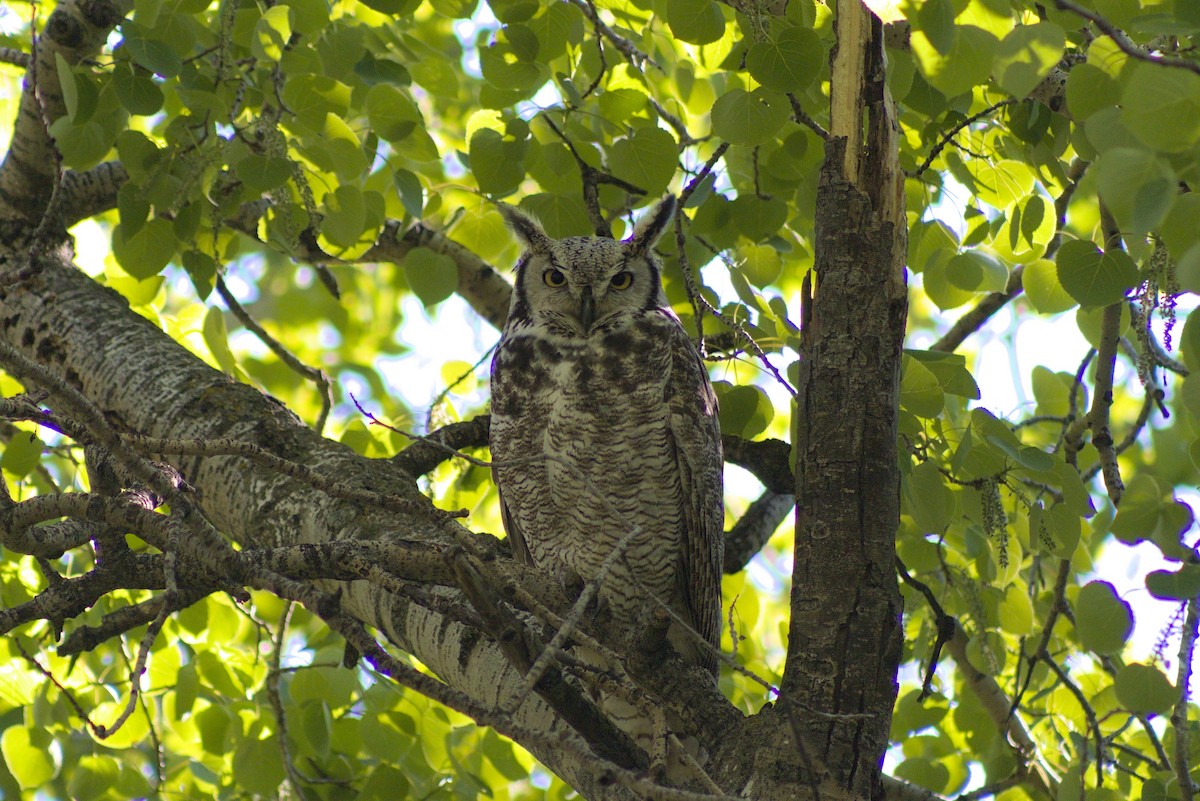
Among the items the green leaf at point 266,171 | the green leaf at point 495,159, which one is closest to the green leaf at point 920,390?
the green leaf at point 495,159

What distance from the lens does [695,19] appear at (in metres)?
1.87

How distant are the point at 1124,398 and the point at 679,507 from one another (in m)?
4.96

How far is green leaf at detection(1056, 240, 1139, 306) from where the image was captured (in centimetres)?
158

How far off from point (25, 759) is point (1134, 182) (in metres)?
2.36

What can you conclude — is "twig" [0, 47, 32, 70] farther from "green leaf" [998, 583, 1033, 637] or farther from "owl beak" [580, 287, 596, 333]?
"green leaf" [998, 583, 1033, 637]

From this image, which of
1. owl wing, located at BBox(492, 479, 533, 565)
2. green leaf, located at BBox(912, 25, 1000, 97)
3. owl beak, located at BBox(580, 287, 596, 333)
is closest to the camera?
green leaf, located at BBox(912, 25, 1000, 97)

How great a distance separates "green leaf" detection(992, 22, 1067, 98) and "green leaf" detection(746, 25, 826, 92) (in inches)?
19.8

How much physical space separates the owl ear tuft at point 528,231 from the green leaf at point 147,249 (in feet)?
2.55

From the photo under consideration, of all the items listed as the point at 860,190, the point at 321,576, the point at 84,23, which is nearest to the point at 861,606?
the point at 860,190

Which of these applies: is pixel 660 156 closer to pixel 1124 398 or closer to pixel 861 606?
pixel 861 606

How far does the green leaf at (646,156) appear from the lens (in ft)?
7.20

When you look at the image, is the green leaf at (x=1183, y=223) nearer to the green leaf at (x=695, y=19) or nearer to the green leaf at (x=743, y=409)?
the green leaf at (x=695, y=19)

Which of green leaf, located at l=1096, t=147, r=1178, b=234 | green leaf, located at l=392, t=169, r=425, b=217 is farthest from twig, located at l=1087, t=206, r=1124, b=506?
green leaf, located at l=392, t=169, r=425, b=217

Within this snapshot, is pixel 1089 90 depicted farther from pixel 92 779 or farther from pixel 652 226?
pixel 92 779
